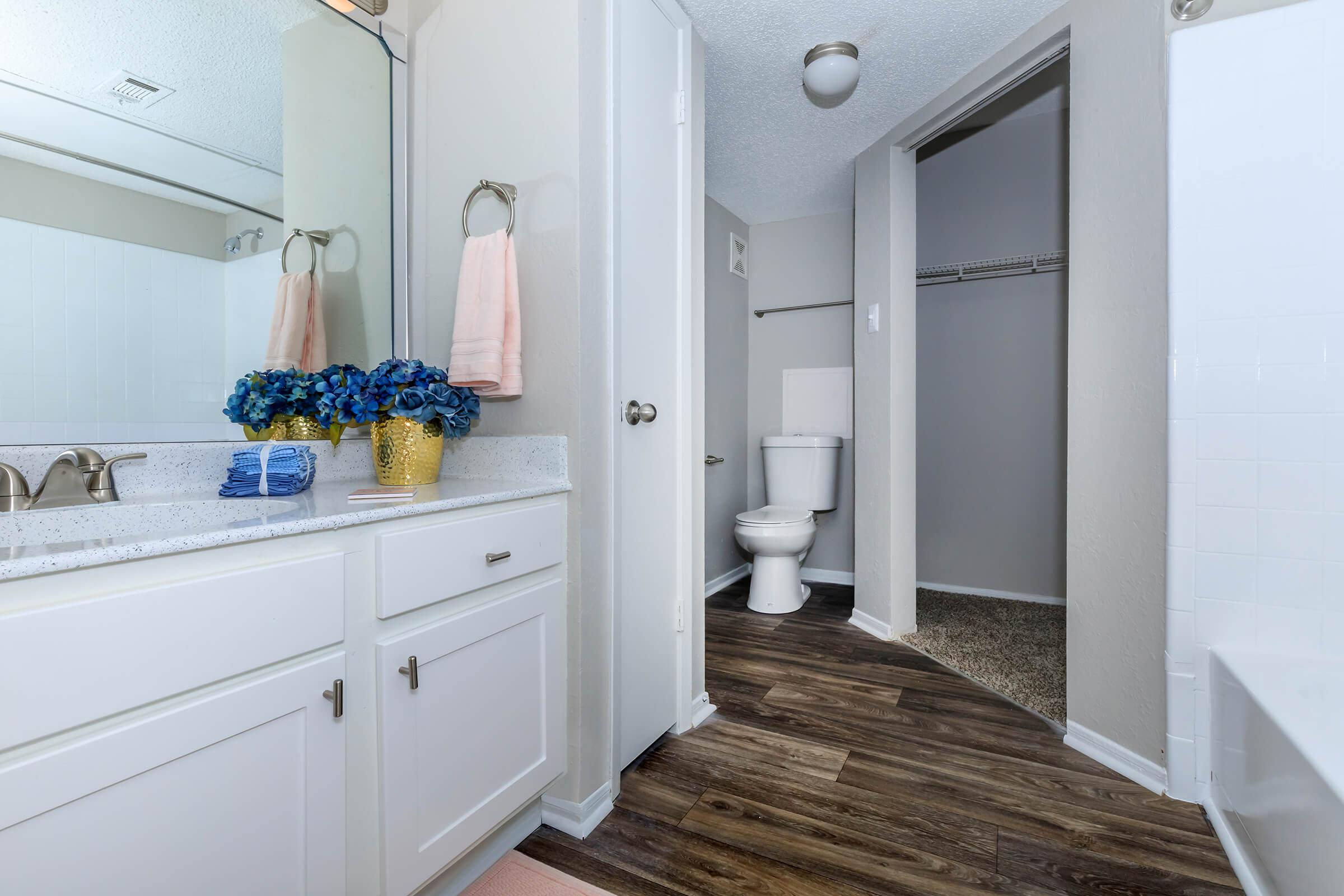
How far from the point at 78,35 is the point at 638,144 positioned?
1.11m

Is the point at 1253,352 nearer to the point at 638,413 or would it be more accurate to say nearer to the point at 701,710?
the point at 638,413

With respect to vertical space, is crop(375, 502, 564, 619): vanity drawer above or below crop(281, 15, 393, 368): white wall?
below

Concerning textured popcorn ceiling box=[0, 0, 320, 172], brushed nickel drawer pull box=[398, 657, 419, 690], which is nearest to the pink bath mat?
brushed nickel drawer pull box=[398, 657, 419, 690]

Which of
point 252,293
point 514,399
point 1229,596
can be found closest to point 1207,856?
point 1229,596

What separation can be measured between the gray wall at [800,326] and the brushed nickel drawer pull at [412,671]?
273cm

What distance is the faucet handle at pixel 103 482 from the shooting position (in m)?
1.10

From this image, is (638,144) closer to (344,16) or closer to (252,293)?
(344,16)

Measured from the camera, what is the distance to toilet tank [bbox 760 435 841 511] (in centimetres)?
337

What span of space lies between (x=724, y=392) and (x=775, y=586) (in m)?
1.10

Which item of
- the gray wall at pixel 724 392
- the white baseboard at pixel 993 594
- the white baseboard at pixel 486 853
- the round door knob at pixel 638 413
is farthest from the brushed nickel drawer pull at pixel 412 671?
the white baseboard at pixel 993 594

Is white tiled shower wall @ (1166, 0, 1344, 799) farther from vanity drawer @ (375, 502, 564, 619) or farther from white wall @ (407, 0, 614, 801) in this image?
vanity drawer @ (375, 502, 564, 619)

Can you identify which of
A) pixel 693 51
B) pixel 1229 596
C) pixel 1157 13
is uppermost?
pixel 693 51

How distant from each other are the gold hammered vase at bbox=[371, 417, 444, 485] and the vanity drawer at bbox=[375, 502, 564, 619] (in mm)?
285

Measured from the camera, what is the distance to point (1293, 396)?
1.44 m
